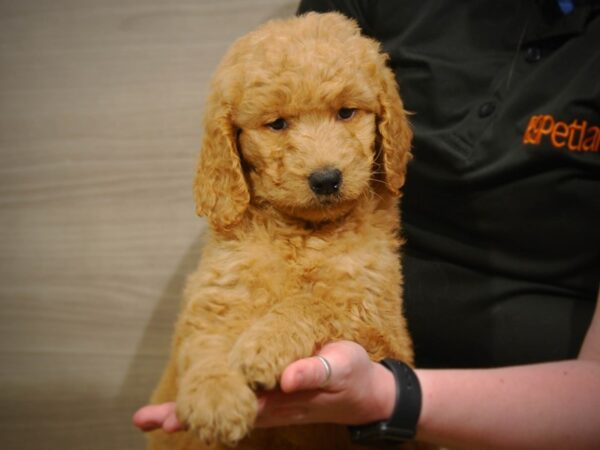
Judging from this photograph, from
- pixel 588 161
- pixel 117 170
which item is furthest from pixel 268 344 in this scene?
pixel 117 170

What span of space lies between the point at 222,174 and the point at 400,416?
2.08ft

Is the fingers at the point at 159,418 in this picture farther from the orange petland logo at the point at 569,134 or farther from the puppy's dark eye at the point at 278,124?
the orange petland logo at the point at 569,134

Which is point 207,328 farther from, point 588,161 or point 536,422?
point 588,161

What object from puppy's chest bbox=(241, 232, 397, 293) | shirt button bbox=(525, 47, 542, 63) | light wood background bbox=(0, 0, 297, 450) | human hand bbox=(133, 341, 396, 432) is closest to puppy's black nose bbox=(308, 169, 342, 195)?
puppy's chest bbox=(241, 232, 397, 293)

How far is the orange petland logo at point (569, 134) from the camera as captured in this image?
4.34 ft

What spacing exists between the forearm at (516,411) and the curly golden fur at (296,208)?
0.14 m

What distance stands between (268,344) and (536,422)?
0.63 metres

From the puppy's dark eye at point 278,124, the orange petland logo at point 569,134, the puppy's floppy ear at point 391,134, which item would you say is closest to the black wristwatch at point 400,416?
the puppy's floppy ear at point 391,134

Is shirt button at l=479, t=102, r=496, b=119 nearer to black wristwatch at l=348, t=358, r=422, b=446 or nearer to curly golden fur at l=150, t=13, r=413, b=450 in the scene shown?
curly golden fur at l=150, t=13, r=413, b=450

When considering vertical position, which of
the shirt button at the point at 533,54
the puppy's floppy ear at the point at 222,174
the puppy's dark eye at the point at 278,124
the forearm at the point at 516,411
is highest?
the shirt button at the point at 533,54

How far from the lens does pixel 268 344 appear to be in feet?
3.06

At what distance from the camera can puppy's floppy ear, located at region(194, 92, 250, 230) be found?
1.17 meters

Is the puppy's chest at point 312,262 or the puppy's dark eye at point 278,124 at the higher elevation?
the puppy's dark eye at point 278,124

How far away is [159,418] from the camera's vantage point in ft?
3.40
